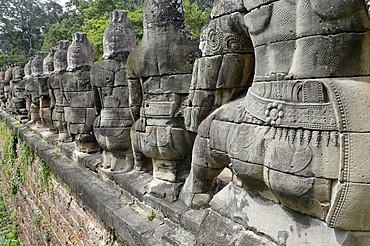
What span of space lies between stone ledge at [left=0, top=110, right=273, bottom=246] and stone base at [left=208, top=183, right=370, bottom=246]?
0.23ft

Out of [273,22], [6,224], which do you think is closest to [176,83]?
[273,22]

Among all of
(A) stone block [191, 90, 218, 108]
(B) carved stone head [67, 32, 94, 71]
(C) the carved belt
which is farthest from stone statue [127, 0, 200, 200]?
(B) carved stone head [67, 32, 94, 71]

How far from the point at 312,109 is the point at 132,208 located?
253 cm

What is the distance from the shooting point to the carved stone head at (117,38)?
4086 millimetres

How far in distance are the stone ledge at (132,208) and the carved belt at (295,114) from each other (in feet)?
2.64

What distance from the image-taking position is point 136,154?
3945mm

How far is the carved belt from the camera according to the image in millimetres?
1606

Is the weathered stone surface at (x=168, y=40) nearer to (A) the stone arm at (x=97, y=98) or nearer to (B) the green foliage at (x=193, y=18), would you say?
(A) the stone arm at (x=97, y=98)

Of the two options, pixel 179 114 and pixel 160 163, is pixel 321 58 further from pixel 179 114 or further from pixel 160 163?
pixel 160 163

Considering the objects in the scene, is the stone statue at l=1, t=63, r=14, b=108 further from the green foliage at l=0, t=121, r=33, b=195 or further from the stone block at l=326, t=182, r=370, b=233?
the stone block at l=326, t=182, r=370, b=233

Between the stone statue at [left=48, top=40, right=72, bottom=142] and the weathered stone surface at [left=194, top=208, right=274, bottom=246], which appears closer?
the weathered stone surface at [left=194, top=208, right=274, bottom=246]

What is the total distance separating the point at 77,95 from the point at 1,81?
14.1 m

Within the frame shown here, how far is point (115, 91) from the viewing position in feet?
13.8

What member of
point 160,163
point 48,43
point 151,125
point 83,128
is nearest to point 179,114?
point 151,125
